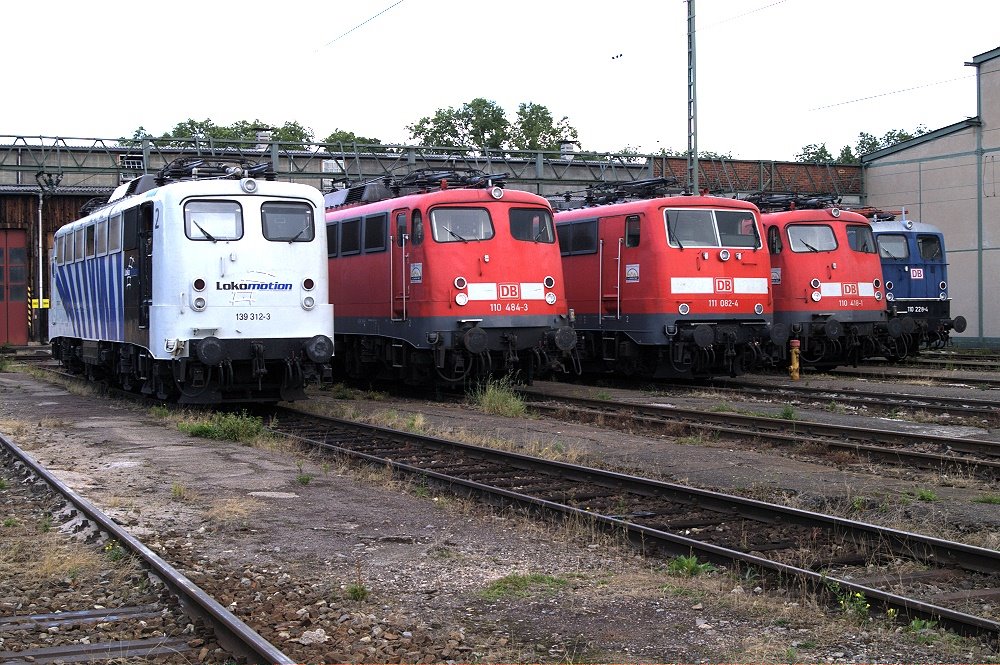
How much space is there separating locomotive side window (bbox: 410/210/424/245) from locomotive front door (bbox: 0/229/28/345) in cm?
2626

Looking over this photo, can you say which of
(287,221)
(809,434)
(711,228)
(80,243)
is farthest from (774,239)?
(80,243)

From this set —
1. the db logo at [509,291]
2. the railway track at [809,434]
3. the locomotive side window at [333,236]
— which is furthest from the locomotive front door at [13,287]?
the railway track at [809,434]

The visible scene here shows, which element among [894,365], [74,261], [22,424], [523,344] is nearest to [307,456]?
[22,424]

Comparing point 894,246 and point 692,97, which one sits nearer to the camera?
point 692,97

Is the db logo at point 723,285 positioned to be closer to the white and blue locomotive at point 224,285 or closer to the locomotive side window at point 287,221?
the white and blue locomotive at point 224,285

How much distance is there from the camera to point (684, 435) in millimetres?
13797

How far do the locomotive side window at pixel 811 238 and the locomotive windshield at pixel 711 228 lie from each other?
8.63 ft

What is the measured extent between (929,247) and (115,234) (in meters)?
18.7

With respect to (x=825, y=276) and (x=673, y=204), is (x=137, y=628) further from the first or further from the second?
(x=825, y=276)

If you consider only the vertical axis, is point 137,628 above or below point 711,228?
below

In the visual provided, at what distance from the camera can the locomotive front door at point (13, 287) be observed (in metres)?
38.8

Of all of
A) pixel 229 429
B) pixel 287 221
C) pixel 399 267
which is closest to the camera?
pixel 229 429

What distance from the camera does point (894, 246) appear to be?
1030 inches

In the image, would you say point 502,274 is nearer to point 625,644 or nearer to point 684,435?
point 684,435
